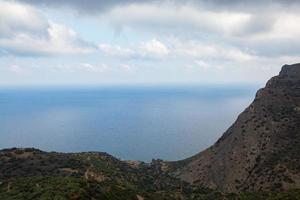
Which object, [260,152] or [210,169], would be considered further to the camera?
[210,169]

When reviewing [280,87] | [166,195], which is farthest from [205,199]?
[280,87]

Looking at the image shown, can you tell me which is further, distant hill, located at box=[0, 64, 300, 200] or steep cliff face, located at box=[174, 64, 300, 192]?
steep cliff face, located at box=[174, 64, 300, 192]

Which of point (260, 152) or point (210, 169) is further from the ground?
point (260, 152)

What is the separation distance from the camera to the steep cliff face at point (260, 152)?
92894 millimetres

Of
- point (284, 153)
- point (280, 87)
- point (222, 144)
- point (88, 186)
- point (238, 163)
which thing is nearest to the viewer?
point (88, 186)

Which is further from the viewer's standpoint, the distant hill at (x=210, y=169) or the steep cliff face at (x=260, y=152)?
the steep cliff face at (x=260, y=152)

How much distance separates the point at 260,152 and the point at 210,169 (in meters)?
15.7

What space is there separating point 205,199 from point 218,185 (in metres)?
38.7

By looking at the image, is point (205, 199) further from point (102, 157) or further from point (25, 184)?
point (102, 157)

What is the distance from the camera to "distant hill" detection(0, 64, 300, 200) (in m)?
52.8

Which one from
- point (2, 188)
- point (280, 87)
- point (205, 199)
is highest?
point (280, 87)

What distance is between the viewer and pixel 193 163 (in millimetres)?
124500

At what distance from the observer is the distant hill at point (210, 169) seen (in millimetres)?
52800

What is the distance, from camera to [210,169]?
113625 millimetres
